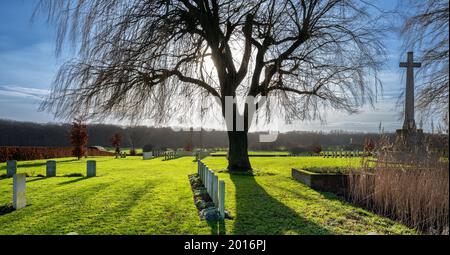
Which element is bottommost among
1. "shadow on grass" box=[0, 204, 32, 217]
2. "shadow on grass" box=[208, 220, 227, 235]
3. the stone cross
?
"shadow on grass" box=[0, 204, 32, 217]

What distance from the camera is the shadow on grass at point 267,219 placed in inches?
214

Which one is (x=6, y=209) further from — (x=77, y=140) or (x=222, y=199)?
(x=77, y=140)

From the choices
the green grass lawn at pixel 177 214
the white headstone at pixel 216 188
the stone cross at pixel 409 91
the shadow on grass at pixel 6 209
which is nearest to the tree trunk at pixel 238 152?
the green grass lawn at pixel 177 214

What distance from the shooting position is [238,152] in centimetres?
1636

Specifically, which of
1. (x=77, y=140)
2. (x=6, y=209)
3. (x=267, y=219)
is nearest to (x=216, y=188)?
(x=267, y=219)

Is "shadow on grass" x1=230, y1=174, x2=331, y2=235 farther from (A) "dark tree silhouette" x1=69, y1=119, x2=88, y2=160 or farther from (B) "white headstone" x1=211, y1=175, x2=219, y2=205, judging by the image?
(A) "dark tree silhouette" x1=69, y1=119, x2=88, y2=160

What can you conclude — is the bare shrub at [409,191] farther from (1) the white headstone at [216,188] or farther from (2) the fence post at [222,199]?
(1) the white headstone at [216,188]

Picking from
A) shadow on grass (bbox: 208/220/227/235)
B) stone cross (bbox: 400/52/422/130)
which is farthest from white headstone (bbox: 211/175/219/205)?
stone cross (bbox: 400/52/422/130)

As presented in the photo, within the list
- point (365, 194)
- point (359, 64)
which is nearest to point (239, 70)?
point (359, 64)

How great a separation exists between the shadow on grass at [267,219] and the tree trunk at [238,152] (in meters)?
7.30

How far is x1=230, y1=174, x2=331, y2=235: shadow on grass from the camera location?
17.9ft

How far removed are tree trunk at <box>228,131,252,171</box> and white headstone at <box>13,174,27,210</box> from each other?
9.91m

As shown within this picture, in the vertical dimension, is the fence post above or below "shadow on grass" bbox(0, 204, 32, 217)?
above
